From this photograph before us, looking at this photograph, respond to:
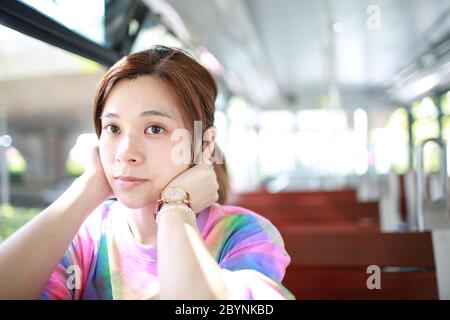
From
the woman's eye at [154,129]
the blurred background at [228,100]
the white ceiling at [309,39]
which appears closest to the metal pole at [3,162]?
the blurred background at [228,100]

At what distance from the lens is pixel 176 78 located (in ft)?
2.21

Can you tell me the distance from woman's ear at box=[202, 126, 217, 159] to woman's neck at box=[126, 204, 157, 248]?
0.14m

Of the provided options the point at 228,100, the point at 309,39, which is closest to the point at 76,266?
the point at 228,100

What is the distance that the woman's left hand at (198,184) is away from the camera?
64 centimetres

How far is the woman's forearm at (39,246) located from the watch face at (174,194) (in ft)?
0.56

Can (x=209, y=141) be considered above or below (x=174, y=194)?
above

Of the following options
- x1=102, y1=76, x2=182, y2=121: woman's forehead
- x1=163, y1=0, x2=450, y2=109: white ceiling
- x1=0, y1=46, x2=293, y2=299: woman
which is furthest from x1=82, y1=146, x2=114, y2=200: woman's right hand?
x1=163, y1=0, x2=450, y2=109: white ceiling

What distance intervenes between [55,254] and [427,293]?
0.79 meters

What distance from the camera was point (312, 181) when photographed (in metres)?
1.33

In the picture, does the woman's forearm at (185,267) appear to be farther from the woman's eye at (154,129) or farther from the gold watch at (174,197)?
the woman's eye at (154,129)

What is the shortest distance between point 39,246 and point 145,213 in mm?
184

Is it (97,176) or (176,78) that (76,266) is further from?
(176,78)

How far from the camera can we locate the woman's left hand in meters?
0.64
